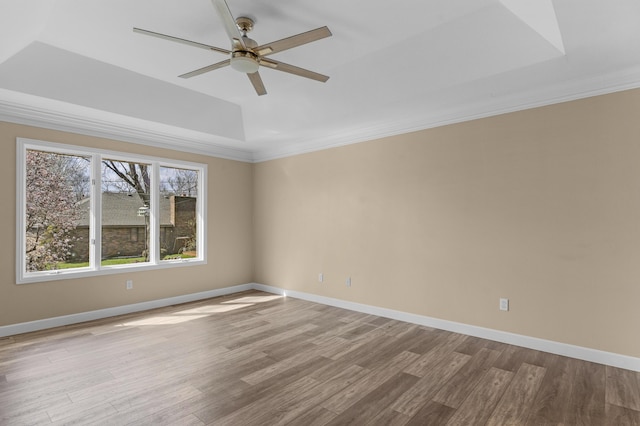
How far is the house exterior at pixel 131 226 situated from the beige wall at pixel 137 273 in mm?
325

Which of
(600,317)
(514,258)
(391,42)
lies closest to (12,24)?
(391,42)

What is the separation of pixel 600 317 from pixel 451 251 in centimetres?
145

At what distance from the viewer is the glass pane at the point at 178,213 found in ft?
17.3

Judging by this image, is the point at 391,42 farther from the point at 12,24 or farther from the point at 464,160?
the point at 12,24

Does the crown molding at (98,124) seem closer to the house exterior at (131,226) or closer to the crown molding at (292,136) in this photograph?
the crown molding at (292,136)

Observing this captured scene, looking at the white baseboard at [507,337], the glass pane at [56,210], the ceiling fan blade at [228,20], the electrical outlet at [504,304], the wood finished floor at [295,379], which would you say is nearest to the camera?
the ceiling fan blade at [228,20]

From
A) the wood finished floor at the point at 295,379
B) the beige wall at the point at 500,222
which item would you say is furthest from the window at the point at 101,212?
the beige wall at the point at 500,222

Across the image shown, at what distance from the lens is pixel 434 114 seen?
4.11m

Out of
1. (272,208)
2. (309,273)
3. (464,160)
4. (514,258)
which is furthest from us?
(272,208)

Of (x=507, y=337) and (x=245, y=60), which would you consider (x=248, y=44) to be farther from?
(x=507, y=337)

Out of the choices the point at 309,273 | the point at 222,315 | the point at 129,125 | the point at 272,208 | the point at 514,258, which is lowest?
the point at 222,315

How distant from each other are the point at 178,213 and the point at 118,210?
90cm

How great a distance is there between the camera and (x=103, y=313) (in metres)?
4.48

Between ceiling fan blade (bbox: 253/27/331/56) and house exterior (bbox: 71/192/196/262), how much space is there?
3469 mm
